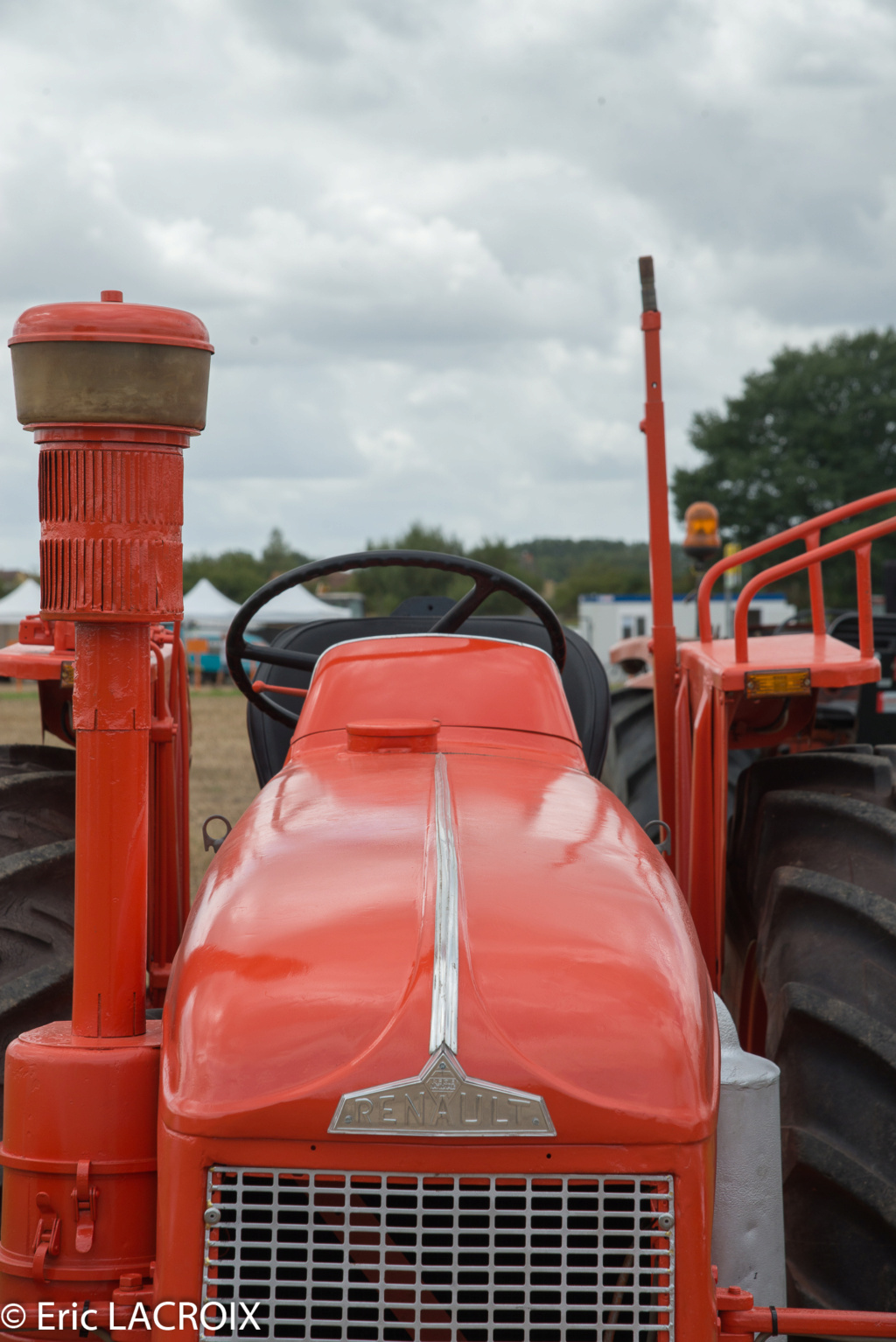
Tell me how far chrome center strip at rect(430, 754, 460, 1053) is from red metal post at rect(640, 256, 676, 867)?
166 centimetres

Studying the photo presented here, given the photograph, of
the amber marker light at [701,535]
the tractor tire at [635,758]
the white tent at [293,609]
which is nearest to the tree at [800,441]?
the white tent at [293,609]

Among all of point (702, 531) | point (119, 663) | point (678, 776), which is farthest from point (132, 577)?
point (702, 531)

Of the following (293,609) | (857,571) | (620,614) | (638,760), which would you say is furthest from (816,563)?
(293,609)

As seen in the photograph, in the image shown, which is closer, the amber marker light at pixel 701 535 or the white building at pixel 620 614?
the amber marker light at pixel 701 535

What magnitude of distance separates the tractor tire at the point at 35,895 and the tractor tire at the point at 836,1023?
4.48 ft

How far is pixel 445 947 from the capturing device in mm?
1673

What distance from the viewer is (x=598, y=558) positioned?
247ft

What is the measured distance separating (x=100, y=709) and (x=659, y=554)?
1.98 meters

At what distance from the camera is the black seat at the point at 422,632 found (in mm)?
3760

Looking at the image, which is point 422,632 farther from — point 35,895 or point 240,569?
point 240,569

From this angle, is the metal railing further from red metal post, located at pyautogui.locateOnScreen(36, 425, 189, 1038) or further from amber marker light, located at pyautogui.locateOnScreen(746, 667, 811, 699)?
red metal post, located at pyautogui.locateOnScreen(36, 425, 189, 1038)

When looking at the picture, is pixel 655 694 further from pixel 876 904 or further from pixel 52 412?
pixel 52 412

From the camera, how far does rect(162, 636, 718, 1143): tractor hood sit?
159 cm

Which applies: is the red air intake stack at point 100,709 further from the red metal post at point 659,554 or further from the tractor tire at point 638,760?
the tractor tire at point 638,760
